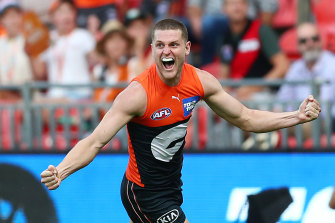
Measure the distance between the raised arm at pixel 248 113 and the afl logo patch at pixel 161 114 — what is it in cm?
41

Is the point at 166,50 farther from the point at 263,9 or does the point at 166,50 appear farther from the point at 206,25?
the point at 263,9

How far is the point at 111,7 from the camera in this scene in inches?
426

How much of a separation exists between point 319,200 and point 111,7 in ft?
16.6

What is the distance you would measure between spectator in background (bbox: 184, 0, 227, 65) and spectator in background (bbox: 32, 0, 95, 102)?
64.4 inches

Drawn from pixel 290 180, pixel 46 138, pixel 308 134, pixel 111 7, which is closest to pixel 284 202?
pixel 290 180

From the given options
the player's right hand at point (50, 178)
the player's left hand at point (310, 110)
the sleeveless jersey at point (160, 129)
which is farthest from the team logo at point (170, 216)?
the player's left hand at point (310, 110)

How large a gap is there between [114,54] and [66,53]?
852 millimetres

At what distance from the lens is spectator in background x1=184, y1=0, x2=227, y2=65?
1010 cm

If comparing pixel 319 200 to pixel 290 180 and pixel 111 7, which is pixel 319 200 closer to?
pixel 290 180

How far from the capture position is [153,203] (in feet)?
18.4

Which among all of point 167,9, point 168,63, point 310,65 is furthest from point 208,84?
point 167,9

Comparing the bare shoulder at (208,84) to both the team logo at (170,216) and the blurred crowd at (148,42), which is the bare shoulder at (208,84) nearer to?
the team logo at (170,216)

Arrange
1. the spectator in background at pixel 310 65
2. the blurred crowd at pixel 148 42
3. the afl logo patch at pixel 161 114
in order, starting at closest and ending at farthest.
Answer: the afl logo patch at pixel 161 114, the spectator in background at pixel 310 65, the blurred crowd at pixel 148 42

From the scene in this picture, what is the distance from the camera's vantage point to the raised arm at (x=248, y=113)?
5.55m
